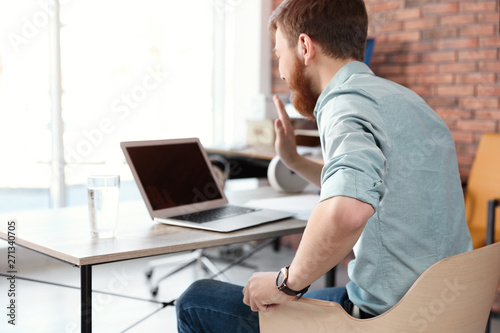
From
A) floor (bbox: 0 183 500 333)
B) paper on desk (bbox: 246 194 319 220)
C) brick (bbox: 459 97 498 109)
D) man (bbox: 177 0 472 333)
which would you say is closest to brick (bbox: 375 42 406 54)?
brick (bbox: 459 97 498 109)

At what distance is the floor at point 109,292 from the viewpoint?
2.71m

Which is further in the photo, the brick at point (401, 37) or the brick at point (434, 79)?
the brick at point (401, 37)

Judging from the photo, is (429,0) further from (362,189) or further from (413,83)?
(362,189)

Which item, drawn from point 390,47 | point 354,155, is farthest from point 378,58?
point 354,155

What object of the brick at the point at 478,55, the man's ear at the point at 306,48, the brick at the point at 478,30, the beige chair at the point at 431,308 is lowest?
the beige chair at the point at 431,308

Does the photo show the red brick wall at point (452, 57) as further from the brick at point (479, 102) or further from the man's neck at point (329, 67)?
the man's neck at point (329, 67)

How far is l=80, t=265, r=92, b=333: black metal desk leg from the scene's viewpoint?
4.00 ft

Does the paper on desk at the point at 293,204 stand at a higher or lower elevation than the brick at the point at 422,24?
lower

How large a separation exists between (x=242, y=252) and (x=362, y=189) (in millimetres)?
3304

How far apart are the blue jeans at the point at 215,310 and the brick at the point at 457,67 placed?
7.68 ft

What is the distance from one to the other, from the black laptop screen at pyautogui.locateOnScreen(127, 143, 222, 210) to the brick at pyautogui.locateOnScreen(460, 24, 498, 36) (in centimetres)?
211

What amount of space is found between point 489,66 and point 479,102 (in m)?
0.21

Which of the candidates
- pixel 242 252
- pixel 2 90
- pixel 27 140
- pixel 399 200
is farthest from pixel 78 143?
pixel 399 200

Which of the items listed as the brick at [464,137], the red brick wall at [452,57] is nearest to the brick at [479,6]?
the red brick wall at [452,57]
